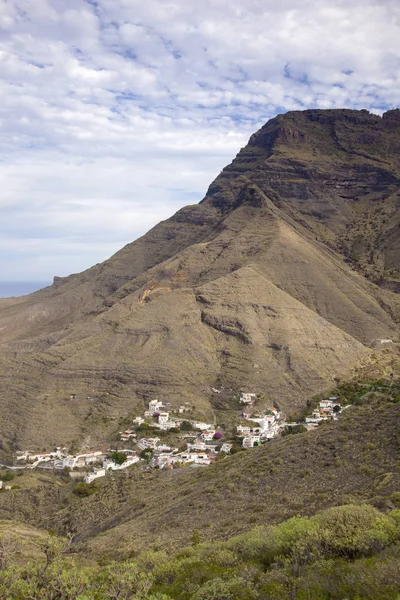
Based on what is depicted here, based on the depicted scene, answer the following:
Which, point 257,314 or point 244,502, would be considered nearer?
point 244,502

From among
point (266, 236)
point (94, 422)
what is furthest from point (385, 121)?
point (94, 422)

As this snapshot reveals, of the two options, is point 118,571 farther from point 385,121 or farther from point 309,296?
point 385,121

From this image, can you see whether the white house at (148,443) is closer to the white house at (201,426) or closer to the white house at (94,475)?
the white house at (201,426)

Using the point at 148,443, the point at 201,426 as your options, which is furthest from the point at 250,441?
the point at 148,443

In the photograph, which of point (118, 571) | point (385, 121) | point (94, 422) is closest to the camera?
point (118, 571)

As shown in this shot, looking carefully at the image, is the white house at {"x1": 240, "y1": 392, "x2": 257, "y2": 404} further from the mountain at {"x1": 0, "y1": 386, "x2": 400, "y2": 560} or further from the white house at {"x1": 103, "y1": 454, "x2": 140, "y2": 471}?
the mountain at {"x1": 0, "y1": 386, "x2": 400, "y2": 560}

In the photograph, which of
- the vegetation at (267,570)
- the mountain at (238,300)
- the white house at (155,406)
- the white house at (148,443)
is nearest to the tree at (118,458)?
the white house at (148,443)

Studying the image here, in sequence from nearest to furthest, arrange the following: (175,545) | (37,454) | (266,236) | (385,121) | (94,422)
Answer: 1. (175,545)
2. (37,454)
3. (94,422)
4. (266,236)
5. (385,121)
